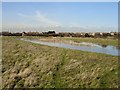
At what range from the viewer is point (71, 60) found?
21594 millimetres

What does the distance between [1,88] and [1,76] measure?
2075 millimetres

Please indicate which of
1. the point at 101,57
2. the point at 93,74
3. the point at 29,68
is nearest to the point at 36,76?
the point at 29,68

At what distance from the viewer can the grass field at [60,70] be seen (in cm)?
1795

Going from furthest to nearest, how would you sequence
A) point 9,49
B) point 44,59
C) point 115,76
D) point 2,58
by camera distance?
point 9,49 < point 2,58 < point 44,59 < point 115,76

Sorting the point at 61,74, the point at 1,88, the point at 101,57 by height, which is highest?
the point at 101,57

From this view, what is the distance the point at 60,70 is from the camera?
2017 cm

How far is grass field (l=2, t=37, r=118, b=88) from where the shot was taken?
18.0m

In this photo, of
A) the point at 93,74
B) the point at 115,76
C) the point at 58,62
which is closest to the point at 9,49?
the point at 58,62

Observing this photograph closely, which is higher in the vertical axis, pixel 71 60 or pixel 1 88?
pixel 71 60

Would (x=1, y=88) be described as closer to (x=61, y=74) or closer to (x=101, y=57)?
(x=61, y=74)

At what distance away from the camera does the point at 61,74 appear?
766 inches

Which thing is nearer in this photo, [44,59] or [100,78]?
[100,78]

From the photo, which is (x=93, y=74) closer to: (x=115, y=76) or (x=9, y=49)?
(x=115, y=76)


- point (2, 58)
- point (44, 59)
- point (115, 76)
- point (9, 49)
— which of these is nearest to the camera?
point (115, 76)
